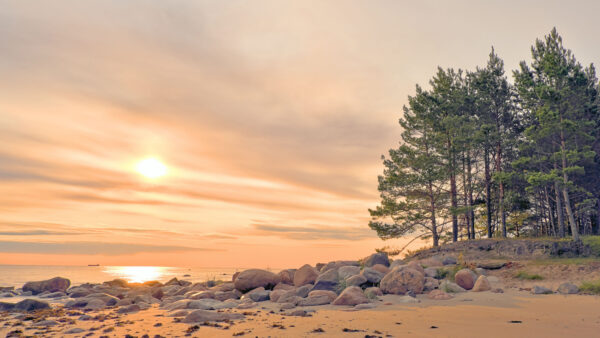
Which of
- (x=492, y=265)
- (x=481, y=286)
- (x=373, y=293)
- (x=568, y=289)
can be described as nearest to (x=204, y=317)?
(x=373, y=293)

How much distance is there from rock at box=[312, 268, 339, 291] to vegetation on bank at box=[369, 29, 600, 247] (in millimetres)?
17742

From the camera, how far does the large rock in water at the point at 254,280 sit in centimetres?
1994

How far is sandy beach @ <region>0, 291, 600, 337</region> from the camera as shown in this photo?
9.20 m

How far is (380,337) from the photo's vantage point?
852 cm

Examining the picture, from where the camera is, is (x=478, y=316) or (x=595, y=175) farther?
(x=595, y=175)

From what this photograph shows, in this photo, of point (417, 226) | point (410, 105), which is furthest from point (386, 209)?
point (410, 105)

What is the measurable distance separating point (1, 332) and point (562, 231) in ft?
114

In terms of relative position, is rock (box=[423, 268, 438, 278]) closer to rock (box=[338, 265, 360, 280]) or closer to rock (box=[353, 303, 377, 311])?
rock (box=[338, 265, 360, 280])

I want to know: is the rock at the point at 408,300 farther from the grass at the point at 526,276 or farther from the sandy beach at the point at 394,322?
the grass at the point at 526,276

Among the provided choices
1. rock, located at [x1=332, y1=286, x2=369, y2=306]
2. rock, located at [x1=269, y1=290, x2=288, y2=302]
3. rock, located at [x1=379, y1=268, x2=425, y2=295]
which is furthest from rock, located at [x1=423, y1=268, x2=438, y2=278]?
rock, located at [x1=269, y1=290, x2=288, y2=302]

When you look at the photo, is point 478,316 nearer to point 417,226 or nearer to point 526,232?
point 417,226

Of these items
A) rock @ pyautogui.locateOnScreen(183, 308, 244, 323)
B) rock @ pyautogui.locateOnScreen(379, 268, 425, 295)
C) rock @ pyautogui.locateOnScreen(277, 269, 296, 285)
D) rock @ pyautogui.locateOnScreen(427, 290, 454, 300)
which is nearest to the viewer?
rock @ pyautogui.locateOnScreen(183, 308, 244, 323)

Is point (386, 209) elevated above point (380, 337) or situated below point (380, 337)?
above

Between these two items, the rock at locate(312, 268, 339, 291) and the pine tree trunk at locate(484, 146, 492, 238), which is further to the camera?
the pine tree trunk at locate(484, 146, 492, 238)
